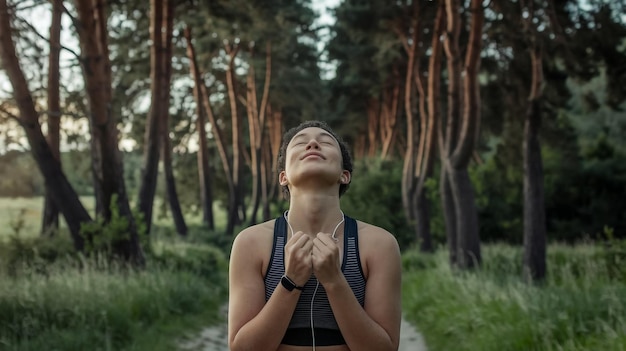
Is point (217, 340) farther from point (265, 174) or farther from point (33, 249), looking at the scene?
point (265, 174)

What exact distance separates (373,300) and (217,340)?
7.27 metres

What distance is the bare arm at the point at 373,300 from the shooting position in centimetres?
282

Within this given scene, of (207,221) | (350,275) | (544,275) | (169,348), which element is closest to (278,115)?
(207,221)

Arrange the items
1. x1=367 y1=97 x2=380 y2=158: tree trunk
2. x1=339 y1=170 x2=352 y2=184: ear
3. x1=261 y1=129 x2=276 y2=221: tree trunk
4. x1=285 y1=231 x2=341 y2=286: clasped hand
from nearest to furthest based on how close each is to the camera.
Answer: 1. x1=285 y1=231 x2=341 y2=286: clasped hand
2. x1=339 y1=170 x2=352 y2=184: ear
3. x1=261 y1=129 x2=276 y2=221: tree trunk
4. x1=367 y1=97 x2=380 y2=158: tree trunk

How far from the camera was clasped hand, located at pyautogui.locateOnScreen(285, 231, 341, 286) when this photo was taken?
2.76 metres

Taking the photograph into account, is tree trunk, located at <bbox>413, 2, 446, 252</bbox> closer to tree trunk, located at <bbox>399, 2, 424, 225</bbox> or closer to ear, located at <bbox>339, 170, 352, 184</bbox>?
tree trunk, located at <bbox>399, 2, 424, 225</bbox>

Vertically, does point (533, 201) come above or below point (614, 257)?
above

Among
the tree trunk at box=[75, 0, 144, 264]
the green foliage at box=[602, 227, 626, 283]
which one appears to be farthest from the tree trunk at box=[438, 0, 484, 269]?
the tree trunk at box=[75, 0, 144, 264]

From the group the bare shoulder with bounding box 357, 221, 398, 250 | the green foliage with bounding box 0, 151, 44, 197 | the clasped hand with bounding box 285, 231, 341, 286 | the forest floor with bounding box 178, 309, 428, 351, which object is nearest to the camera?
the clasped hand with bounding box 285, 231, 341, 286

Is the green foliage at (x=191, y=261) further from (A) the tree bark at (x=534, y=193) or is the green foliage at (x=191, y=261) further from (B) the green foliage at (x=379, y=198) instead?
(A) the tree bark at (x=534, y=193)

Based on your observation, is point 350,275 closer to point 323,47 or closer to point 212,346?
point 212,346

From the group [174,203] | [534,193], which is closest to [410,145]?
[174,203]

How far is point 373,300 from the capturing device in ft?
9.84

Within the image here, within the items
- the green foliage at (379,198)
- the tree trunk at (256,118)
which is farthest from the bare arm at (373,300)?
the tree trunk at (256,118)
